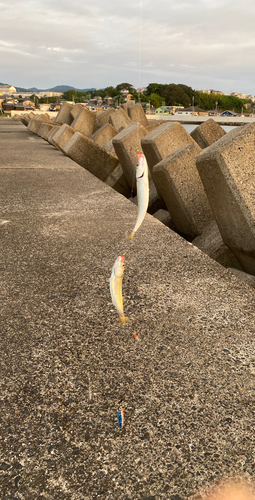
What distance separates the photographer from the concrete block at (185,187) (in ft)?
11.6

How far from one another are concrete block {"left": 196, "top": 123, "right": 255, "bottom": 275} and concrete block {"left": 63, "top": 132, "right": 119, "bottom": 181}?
410 cm

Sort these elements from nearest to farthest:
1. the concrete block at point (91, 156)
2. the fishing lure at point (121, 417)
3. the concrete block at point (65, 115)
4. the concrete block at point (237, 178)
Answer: the fishing lure at point (121, 417) < the concrete block at point (237, 178) < the concrete block at point (91, 156) < the concrete block at point (65, 115)

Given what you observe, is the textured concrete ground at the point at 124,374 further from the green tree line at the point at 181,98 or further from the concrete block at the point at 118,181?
the green tree line at the point at 181,98

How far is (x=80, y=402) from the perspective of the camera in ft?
4.32

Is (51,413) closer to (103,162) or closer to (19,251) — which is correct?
(19,251)

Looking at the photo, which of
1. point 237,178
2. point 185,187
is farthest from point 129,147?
point 237,178

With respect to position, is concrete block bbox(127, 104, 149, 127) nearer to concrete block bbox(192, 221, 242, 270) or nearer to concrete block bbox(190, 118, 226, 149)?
concrete block bbox(190, 118, 226, 149)

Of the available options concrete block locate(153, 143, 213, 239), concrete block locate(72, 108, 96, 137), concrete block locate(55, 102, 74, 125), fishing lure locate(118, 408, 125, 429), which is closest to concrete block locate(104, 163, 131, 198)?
concrete block locate(153, 143, 213, 239)

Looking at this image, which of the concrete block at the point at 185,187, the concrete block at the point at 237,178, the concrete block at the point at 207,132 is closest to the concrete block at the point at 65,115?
the concrete block at the point at 207,132

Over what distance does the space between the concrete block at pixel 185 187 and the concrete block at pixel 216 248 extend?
0.57 feet

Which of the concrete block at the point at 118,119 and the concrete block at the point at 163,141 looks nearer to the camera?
the concrete block at the point at 163,141

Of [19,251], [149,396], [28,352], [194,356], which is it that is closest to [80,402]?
[149,396]

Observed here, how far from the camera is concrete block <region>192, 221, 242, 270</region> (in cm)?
313

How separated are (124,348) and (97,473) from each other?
1.86 ft
